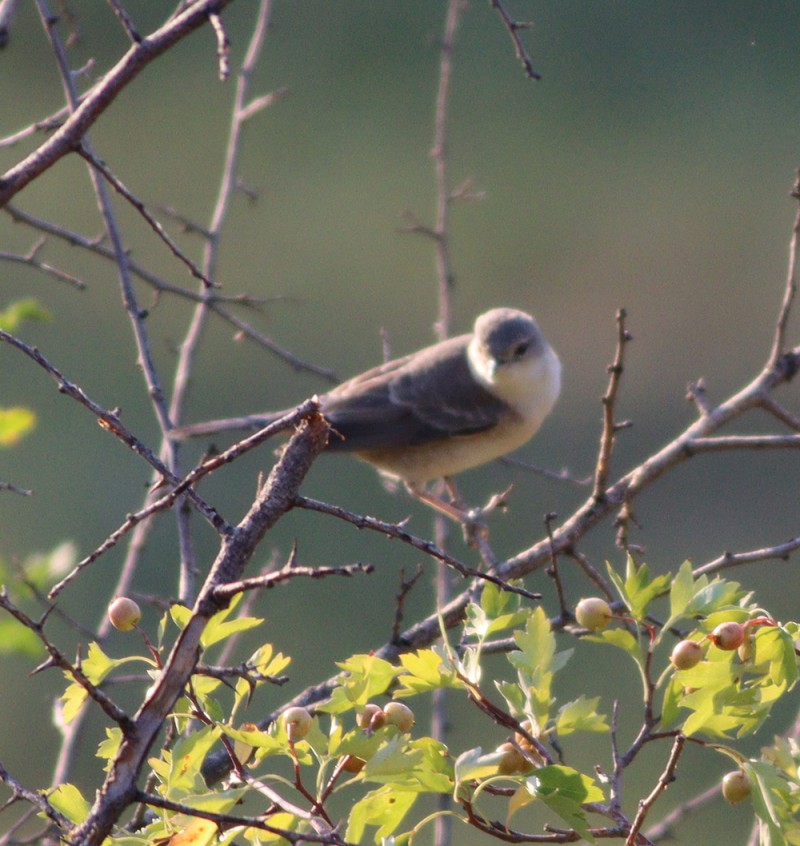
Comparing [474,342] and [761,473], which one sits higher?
[761,473]

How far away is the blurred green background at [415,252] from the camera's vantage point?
10836 millimetres

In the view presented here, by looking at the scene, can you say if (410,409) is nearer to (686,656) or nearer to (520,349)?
(520,349)

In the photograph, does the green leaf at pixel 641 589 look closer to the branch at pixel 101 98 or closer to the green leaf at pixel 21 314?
the branch at pixel 101 98

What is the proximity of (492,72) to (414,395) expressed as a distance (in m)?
14.5

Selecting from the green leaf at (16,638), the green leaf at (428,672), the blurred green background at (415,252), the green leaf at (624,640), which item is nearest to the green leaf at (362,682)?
the green leaf at (428,672)

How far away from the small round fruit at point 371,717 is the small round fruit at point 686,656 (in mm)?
333

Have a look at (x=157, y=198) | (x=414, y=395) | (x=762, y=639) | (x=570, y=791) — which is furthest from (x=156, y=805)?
(x=157, y=198)

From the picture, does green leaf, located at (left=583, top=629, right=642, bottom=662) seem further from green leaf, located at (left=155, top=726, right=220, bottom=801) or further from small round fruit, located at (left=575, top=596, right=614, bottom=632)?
green leaf, located at (left=155, top=726, right=220, bottom=801)

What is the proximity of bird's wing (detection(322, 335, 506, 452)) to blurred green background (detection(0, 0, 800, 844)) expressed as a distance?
10.5 feet

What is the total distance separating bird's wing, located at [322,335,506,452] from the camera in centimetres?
495

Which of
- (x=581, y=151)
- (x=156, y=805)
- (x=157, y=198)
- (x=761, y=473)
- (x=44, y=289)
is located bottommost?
(x=156, y=805)

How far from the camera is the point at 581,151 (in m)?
18.6

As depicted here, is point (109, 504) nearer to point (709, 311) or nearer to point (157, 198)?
point (157, 198)

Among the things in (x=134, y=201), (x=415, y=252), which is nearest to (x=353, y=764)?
(x=134, y=201)
